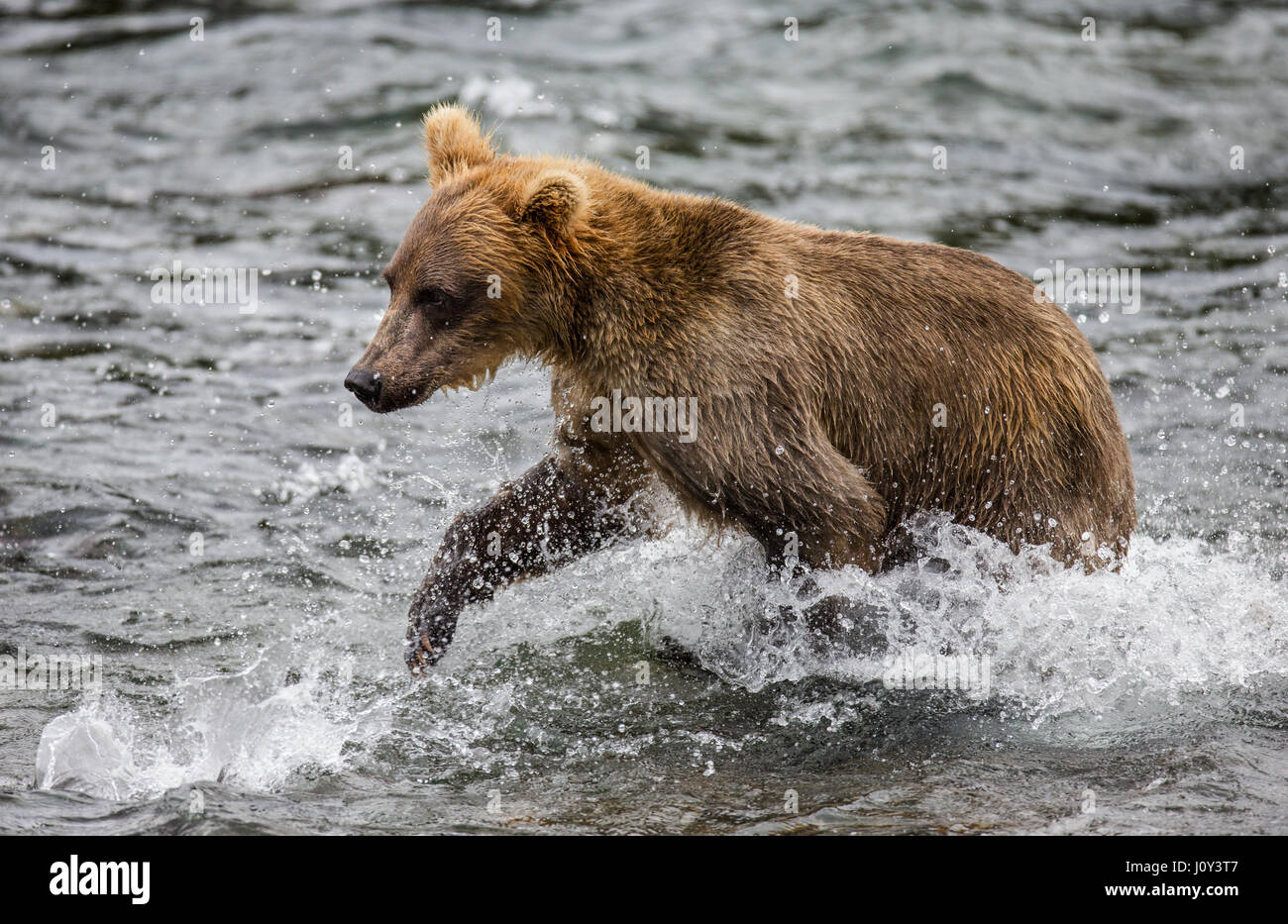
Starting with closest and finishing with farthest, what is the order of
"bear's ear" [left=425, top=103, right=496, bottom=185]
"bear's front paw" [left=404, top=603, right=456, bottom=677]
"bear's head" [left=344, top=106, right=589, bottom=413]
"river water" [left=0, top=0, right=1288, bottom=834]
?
1. "river water" [left=0, top=0, right=1288, bottom=834]
2. "bear's head" [left=344, top=106, right=589, bottom=413]
3. "bear's ear" [left=425, top=103, right=496, bottom=185]
4. "bear's front paw" [left=404, top=603, right=456, bottom=677]

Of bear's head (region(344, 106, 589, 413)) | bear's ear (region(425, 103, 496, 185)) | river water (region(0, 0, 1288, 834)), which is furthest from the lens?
bear's ear (region(425, 103, 496, 185))

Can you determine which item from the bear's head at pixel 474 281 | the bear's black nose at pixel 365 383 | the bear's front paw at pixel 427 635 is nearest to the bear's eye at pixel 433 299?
the bear's head at pixel 474 281

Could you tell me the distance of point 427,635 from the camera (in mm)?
6082

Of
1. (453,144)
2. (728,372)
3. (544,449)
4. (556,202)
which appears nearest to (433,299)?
(556,202)

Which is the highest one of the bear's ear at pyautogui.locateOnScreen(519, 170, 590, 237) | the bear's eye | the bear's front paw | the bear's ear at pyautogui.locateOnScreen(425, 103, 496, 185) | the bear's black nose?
the bear's ear at pyautogui.locateOnScreen(425, 103, 496, 185)

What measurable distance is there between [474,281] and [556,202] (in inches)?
17.2

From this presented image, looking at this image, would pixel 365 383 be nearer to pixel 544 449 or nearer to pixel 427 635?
pixel 427 635

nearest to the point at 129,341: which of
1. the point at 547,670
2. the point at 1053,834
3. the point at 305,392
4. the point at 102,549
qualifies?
the point at 305,392

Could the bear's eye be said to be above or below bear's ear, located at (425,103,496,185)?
below

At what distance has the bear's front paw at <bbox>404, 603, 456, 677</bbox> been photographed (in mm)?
6039

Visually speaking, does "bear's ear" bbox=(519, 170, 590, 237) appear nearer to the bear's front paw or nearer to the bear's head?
the bear's head

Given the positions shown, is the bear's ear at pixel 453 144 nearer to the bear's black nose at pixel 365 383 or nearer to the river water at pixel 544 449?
the bear's black nose at pixel 365 383

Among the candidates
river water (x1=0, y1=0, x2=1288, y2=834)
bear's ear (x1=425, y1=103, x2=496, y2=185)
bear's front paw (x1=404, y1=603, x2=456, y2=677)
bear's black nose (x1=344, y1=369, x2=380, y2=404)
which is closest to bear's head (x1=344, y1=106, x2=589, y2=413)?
bear's black nose (x1=344, y1=369, x2=380, y2=404)

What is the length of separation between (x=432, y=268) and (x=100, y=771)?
2224 mm
